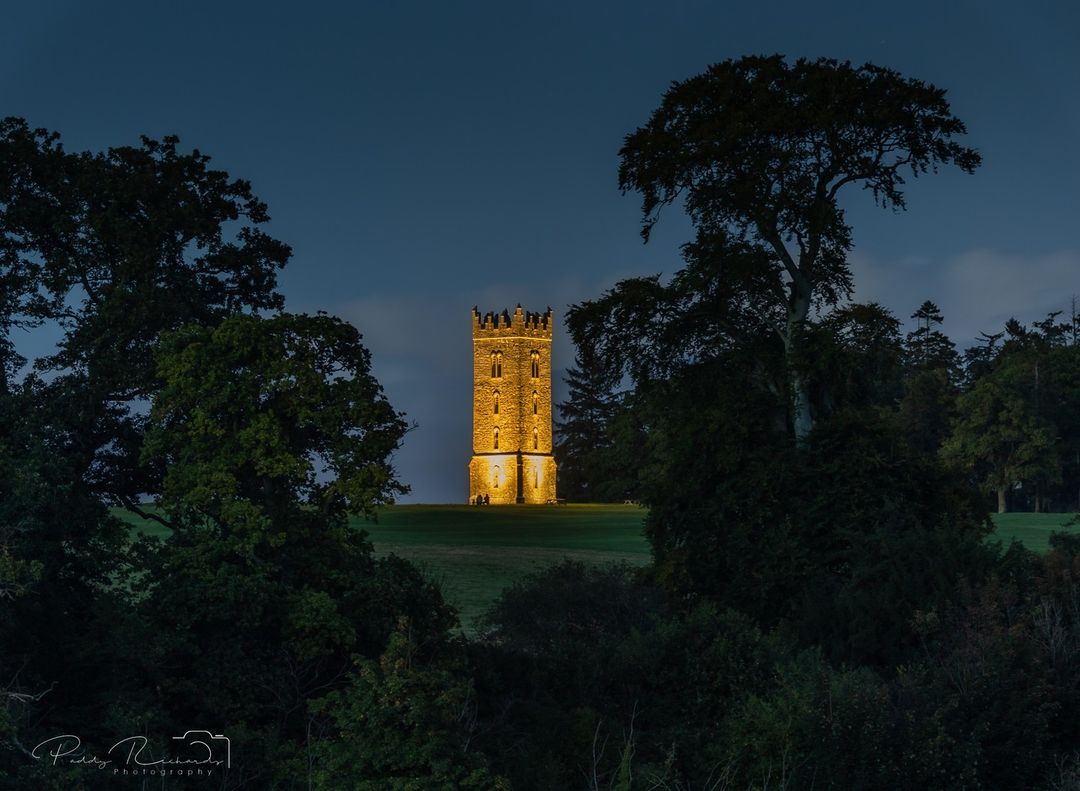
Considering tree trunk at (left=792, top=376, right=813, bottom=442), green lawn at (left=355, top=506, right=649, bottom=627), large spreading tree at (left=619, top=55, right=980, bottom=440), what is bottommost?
green lawn at (left=355, top=506, right=649, bottom=627)

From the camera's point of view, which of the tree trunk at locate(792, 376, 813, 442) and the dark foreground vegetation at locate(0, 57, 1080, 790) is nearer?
the dark foreground vegetation at locate(0, 57, 1080, 790)

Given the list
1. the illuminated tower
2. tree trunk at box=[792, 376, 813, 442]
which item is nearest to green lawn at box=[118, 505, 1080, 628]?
tree trunk at box=[792, 376, 813, 442]

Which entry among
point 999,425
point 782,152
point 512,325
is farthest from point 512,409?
point 782,152

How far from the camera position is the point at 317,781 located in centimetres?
1270

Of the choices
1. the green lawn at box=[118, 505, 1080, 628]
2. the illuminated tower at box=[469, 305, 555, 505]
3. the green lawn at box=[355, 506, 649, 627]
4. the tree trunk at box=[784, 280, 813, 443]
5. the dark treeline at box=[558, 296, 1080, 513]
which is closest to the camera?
the tree trunk at box=[784, 280, 813, 443]

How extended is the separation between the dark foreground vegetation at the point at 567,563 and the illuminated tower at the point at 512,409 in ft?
230

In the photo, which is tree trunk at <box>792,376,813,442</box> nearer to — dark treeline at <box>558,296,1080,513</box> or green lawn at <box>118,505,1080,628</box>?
green lawn at <box>118,505,1080,628</box>

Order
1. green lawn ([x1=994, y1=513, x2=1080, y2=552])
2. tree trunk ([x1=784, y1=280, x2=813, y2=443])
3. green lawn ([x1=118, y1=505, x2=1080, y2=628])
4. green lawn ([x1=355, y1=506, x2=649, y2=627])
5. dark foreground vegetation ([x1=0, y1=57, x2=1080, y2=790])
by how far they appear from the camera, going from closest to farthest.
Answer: dark foreground vegetation ([x1=0, y1=57, x2=1080, y2=790]) → tree trunk ([x1=784, y1=280, x2=813, y2=443]) → green lawn ([x1=355, y1=506, x2=649, y2=627]) → green lawn ([x1=118, y1=505, x2=1080, y2=628]) → green lawn ([x1=994, y1=513, x2=1080, y2=552])

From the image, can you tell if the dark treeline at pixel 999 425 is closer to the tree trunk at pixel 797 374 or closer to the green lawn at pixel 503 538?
the green lawn at pixel 503 538

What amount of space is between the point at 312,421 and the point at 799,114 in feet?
40.9

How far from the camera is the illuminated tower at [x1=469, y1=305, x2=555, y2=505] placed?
96.1m

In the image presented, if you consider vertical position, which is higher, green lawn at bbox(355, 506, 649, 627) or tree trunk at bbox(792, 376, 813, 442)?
tree trunk at bbox(792, 376, 813, 442)

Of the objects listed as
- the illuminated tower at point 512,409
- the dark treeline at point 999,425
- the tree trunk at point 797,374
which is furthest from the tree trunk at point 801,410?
the illuminated tower at point 512,409

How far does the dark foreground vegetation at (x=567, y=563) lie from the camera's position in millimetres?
14234
